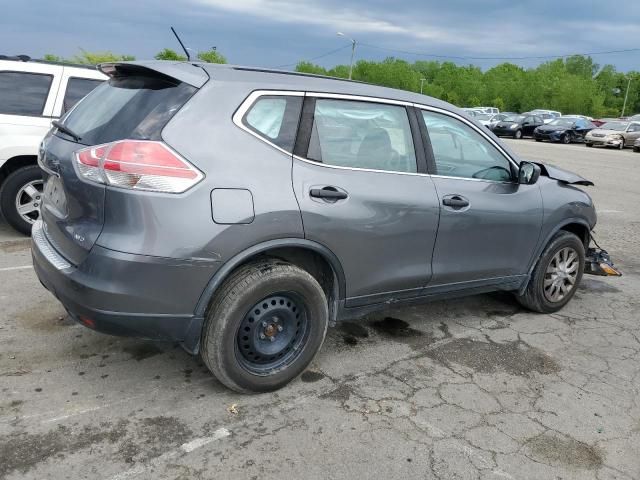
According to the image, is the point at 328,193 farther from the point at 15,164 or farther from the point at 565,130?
the point at 565,130

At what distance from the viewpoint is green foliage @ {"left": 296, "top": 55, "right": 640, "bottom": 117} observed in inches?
3037

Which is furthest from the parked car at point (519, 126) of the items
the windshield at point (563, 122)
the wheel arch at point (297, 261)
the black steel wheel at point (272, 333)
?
the black steel wheel at point (272, 333)

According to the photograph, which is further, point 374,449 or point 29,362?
point 29,362

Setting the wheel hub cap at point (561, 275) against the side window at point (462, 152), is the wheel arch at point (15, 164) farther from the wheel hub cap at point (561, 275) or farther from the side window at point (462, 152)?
A: the wheel hub cap at point (561, 275)

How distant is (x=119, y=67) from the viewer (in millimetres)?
3432

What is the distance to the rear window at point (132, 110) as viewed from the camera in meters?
2.95

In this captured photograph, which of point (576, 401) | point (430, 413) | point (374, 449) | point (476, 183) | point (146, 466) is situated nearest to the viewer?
point (146, 466)

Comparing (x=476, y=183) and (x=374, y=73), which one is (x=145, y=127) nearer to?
(x=476, y=183)

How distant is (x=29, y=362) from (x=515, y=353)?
3236 mm

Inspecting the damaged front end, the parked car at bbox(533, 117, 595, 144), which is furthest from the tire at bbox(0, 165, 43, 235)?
the parked car at bbox(533, 117, 595, 144)

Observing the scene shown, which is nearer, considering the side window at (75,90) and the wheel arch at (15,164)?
the wheel arch at (15,164)

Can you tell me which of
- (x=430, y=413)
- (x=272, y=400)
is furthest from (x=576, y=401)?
(x=272, y=400)

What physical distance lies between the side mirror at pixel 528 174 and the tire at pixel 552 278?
70cm

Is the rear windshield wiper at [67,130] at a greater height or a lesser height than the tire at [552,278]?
greater
